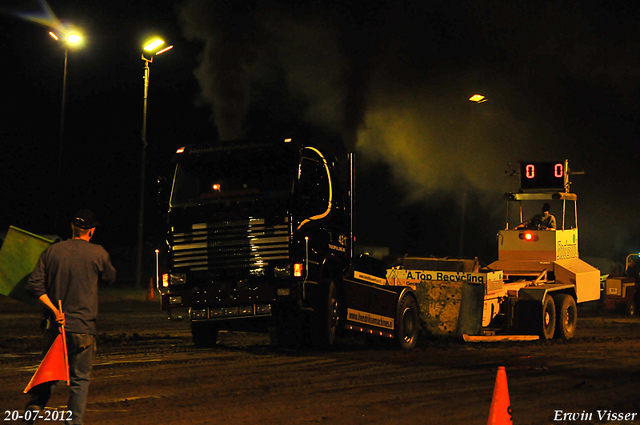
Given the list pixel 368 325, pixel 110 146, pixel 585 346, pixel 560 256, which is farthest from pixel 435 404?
pixel 110 146

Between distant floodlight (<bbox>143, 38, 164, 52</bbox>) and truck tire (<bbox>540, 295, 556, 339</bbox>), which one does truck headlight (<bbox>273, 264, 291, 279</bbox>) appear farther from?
distant floodlight (<bbox>143, 38, 164, 52</bbox>)

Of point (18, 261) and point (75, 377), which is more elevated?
point (18, 261)

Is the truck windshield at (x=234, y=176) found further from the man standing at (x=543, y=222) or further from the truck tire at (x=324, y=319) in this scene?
the man standing at (x=543, y=222)

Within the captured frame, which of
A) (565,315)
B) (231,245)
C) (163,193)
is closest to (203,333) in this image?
(231,245)

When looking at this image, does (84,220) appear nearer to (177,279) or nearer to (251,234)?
(251,234)

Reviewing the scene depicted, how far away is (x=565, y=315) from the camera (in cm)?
1659

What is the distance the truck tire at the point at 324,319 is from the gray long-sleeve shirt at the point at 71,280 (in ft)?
21.2

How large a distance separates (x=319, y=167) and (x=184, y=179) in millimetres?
2272

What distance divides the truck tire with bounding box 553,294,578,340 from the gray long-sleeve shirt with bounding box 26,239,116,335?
12.2 metres

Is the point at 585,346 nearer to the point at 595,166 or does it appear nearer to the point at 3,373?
the point at 3,373

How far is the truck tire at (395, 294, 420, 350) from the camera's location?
551 inches

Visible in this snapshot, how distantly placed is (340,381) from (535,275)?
8.91 metres

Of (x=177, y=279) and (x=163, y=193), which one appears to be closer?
(x=177, y=279)

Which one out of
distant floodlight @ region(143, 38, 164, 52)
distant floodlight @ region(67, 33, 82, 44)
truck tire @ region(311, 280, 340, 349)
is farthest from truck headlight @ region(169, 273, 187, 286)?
distant floodlight @ region(67, 33, 82, 44)
